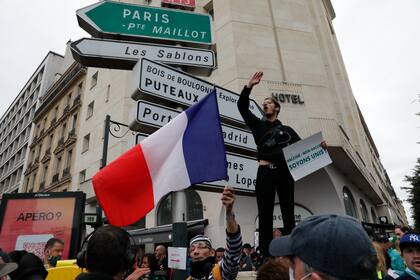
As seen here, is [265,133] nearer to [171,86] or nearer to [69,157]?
[171,86]

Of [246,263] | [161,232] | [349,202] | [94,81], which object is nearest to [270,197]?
[246,263]

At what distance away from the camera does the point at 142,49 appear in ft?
12.4

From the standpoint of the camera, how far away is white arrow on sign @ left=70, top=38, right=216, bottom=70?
3.63m

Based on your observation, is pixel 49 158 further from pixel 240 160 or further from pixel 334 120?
pixel 240 160

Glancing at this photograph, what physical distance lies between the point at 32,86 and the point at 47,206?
136ft

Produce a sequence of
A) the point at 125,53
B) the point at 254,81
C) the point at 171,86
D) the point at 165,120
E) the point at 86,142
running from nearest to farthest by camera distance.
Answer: the point at 254,81, the point at 165,120, the point at 171,86, the point at 125,53, the point at 86,142

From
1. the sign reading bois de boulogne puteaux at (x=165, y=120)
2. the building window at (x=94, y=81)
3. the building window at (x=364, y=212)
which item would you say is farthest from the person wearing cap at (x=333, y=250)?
the building window at (x=94, y=81)

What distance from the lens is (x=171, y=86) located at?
3.42m

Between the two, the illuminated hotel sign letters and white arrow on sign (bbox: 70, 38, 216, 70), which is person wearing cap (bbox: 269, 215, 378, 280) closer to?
white arrow on sign (bbox: 70, 38, 216, 70)

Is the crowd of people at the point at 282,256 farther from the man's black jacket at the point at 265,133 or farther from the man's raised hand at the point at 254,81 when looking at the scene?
the man's raised hand at the point at 254,81

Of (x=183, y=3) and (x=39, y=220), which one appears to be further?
(x=39, y=220)

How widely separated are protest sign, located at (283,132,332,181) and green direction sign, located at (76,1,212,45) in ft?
7.53

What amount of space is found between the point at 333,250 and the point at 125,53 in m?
3.38

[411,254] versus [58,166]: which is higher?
[58,166]
